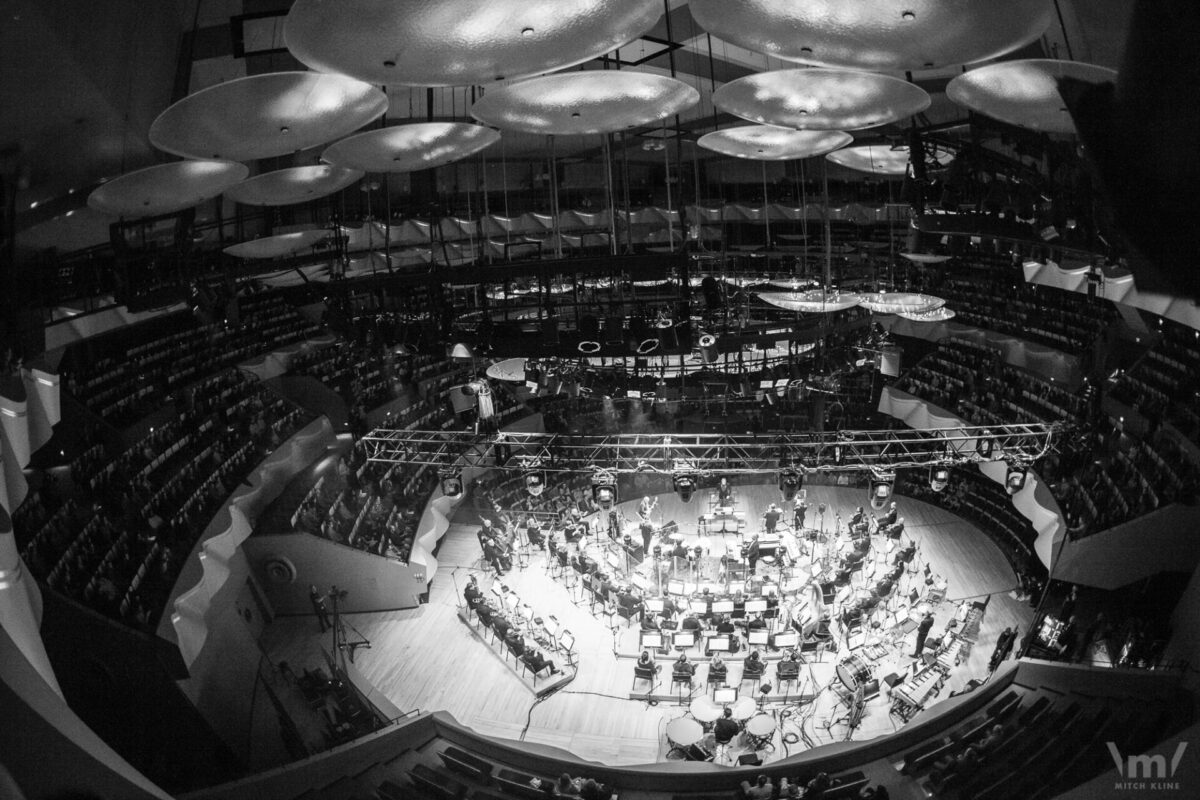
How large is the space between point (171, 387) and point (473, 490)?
24.3ft

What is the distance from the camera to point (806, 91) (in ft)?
18.3

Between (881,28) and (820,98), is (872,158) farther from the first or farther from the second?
(881,28)

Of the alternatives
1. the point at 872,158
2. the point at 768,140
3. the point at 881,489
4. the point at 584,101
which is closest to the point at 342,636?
the point at 881,489

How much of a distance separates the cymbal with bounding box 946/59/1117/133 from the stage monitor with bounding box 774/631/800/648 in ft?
26.6

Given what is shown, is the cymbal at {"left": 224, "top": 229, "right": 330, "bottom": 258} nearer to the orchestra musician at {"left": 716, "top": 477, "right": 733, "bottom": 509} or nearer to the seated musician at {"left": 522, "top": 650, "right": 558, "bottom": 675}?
the seated musician at {"left": 522, "top": 650, "right": 558, "bottom": 675}

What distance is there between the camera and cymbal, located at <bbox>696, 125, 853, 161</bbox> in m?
7.85

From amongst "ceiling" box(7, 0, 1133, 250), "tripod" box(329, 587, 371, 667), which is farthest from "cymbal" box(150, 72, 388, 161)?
"tripod" box(329, 587, 371, 667)

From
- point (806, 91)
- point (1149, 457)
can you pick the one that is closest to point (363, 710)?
point (806, 91)

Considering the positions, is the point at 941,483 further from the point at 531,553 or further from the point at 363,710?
the point at 363,710

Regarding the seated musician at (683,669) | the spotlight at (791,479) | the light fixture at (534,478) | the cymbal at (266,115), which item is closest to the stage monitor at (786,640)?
the seated musician at (683,669)

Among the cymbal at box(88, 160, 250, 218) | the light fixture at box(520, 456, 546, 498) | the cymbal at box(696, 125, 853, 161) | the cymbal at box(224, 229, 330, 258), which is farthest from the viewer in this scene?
the light fixture at box(520, 456, 546, 498)

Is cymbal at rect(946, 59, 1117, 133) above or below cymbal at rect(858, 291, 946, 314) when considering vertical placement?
above

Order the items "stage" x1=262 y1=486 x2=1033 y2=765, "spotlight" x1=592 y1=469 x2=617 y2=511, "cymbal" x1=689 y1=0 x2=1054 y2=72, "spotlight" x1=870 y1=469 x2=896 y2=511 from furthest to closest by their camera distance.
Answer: "spotlight" x1=592 y1=469 x2=617 y2=511, "spotlight" x1=870 y1=469 x2=896 y2=511, "stage" x1=262 y1=486 x2=1033 y2=765, "cymbal" x1=689 y1=0 x2=1054 y2=72

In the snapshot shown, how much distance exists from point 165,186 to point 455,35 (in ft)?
11.0
